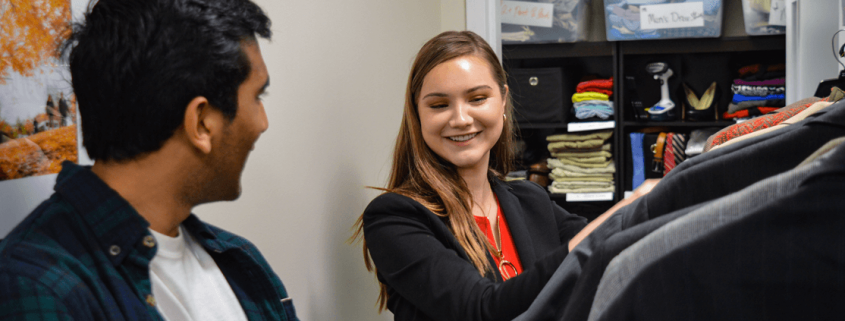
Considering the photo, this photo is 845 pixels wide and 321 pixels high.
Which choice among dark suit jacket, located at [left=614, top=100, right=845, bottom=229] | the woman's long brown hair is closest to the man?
dark suit jacket, located at [left=614, top=100, right=845, bottom=229]

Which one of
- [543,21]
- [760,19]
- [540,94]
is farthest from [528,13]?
[760,19]

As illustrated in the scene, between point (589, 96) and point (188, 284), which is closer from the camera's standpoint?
point (188, 284)

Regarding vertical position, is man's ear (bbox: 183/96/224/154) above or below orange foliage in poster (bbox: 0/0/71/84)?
below

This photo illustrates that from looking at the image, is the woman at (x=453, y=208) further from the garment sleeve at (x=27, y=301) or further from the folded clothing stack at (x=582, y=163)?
the folded clothing stack at (x=582, y=163)

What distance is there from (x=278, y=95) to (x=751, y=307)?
90 cm

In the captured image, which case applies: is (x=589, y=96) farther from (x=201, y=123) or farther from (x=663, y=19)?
(x=201, y=123)

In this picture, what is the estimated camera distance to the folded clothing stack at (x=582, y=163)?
3566mm

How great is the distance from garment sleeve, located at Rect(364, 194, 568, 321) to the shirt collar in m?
0.60

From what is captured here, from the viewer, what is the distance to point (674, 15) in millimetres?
3191

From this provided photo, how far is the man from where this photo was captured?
546mm

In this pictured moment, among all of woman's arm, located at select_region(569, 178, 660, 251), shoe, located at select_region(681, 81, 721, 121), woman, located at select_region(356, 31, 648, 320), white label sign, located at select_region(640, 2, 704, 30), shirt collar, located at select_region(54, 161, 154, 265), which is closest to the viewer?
shirt collar, located at select_region(54, 161, 154, 265)

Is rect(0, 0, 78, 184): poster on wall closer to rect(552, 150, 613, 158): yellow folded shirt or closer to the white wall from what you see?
the white wall

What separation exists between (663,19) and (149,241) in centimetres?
315

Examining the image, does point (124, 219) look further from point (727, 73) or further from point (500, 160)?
point (727, 73)
